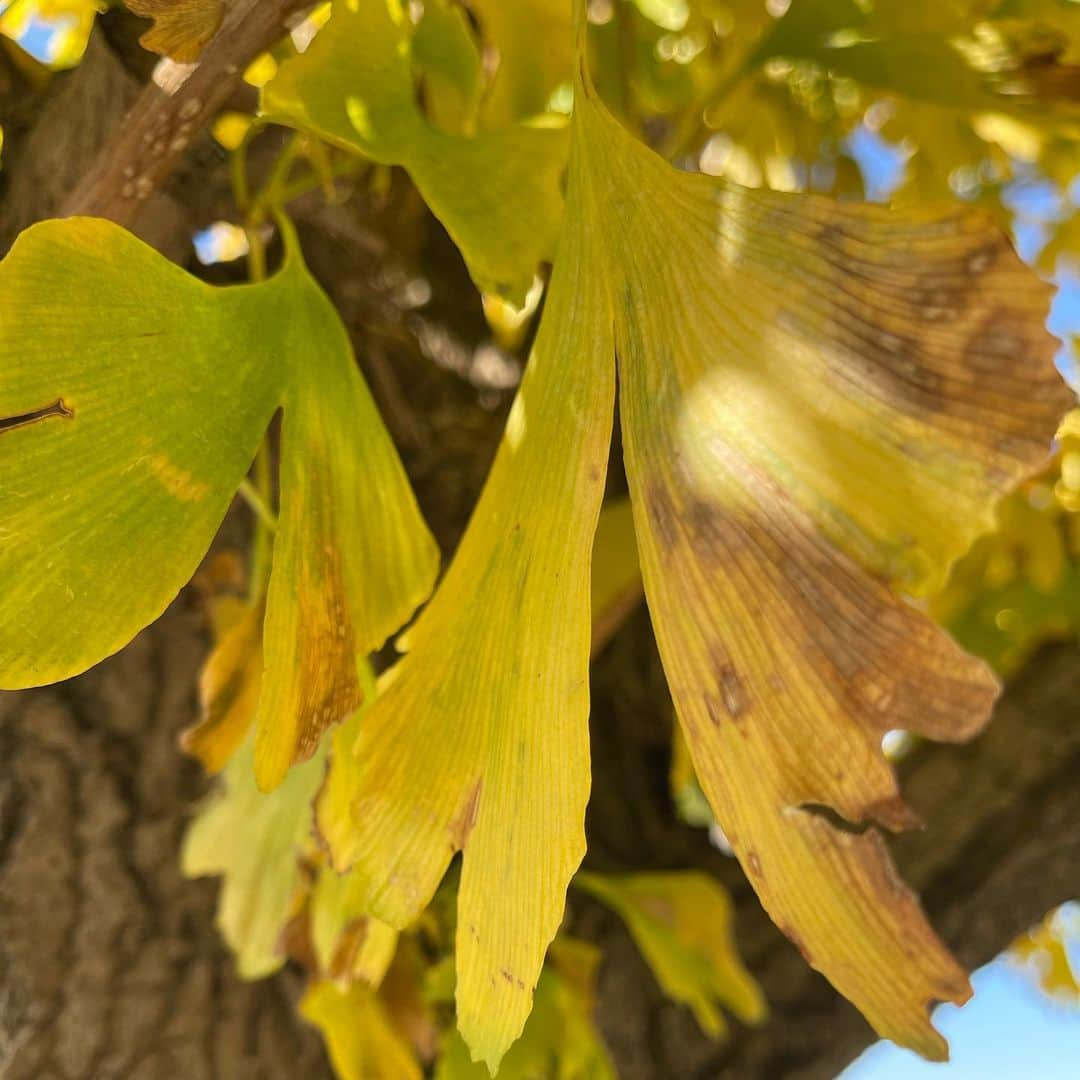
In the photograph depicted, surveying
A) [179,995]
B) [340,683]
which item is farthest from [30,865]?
[340,683]

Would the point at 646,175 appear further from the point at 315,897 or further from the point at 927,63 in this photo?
the point at 315,897

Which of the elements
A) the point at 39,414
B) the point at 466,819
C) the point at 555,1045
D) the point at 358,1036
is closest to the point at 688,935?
the point at 555,1045

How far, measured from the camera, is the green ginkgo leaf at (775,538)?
0.27m

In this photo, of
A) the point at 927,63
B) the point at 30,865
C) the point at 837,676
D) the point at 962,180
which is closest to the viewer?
the point at 837,676

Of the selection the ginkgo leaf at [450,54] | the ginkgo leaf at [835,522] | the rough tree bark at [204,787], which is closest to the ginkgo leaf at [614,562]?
the rough tree bark at [204,787]

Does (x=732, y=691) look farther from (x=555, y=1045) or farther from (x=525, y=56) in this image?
(x=555, y=1045)

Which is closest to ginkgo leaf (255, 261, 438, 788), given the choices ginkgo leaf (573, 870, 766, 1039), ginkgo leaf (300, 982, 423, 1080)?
ginkgo leaf (300, 982, 423, 1080)

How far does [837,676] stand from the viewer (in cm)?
27

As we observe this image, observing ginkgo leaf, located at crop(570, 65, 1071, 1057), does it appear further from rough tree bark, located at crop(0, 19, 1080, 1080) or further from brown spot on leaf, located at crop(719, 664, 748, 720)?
rough tree bark, located at crop(0, 19, 1080, 1080)

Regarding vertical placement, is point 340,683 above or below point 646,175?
below

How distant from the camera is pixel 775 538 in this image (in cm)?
28

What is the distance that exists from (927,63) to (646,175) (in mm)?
232

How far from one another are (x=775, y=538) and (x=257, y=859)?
0.38m

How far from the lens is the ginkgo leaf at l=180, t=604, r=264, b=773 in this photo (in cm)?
46
